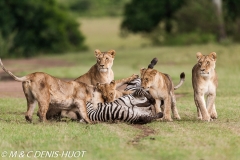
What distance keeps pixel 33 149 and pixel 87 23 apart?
4898 cm

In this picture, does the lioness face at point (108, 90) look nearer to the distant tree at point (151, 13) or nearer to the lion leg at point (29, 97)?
the lion leg at point (29, 97)

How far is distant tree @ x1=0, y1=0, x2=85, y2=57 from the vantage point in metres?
32.5

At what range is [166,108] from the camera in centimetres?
896

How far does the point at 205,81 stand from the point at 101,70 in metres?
1.43

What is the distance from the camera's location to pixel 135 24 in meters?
36.2

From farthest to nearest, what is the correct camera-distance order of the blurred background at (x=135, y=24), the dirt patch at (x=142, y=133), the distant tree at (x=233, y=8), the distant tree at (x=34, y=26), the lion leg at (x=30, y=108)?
1. the distant tree at (x=233, y=8)
2. the distant tree at (x=34, y=26)
3. the blurred background at (x=135, y=24)
4. the lion leg at (x=30, y=108)
5. the dirt patch at (x=142, y=133)

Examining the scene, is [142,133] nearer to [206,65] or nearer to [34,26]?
[206,65]

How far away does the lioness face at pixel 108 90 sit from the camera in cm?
898

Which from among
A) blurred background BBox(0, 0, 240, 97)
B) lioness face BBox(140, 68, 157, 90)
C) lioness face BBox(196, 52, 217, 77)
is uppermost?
blurred background BBox(0, 0, 240, 97)

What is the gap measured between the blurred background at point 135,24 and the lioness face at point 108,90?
1961 centimetres

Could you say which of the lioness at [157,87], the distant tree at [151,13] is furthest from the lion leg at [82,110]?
the distant tree at [151,13]

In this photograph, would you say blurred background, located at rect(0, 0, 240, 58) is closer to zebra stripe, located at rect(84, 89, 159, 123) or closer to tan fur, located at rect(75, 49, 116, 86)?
tan fur, located at rect(75, 49, 116, 86)

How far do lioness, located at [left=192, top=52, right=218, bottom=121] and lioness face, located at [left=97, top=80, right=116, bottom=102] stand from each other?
1045mm

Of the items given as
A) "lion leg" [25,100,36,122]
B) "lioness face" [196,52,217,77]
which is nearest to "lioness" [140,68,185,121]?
"lioness face" [196,52,217,77]
